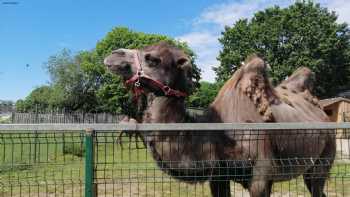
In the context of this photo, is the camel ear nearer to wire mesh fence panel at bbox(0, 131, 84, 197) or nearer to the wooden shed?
wire mesh fence panel at bbox(0, 131, 84, 197)

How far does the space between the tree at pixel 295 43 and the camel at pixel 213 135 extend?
33.0m

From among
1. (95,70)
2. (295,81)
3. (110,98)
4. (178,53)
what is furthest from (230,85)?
(95,70)

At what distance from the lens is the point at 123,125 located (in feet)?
12.1

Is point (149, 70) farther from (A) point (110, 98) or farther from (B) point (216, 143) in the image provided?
(A) point (110, 98)

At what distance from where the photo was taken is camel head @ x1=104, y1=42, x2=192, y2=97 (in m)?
4.33

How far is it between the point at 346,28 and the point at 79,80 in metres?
32.1

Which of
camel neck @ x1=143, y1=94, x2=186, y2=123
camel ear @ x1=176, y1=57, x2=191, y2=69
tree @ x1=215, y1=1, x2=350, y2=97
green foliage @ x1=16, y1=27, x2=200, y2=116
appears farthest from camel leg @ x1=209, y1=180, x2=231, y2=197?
green foliage @ x1=16, y1=27, x2=200, y2=116

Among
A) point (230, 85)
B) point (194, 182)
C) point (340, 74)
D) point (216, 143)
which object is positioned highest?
point (340, 74)

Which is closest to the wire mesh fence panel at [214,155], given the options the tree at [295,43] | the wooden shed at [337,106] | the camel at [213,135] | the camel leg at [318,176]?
the camel at [213,135]

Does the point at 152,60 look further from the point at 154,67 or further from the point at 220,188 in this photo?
the point at 220,188

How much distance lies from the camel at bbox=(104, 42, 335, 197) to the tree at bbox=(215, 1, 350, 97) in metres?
33.0

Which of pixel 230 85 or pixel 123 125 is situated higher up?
pixel 230 85

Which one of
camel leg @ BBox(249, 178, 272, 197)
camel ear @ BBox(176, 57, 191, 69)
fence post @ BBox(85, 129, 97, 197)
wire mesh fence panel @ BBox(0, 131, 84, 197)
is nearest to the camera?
fence post @ BBox(85, 129, 97, 197)

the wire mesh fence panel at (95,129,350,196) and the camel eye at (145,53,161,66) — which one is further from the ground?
the camel eye at (145,53,161,66)
